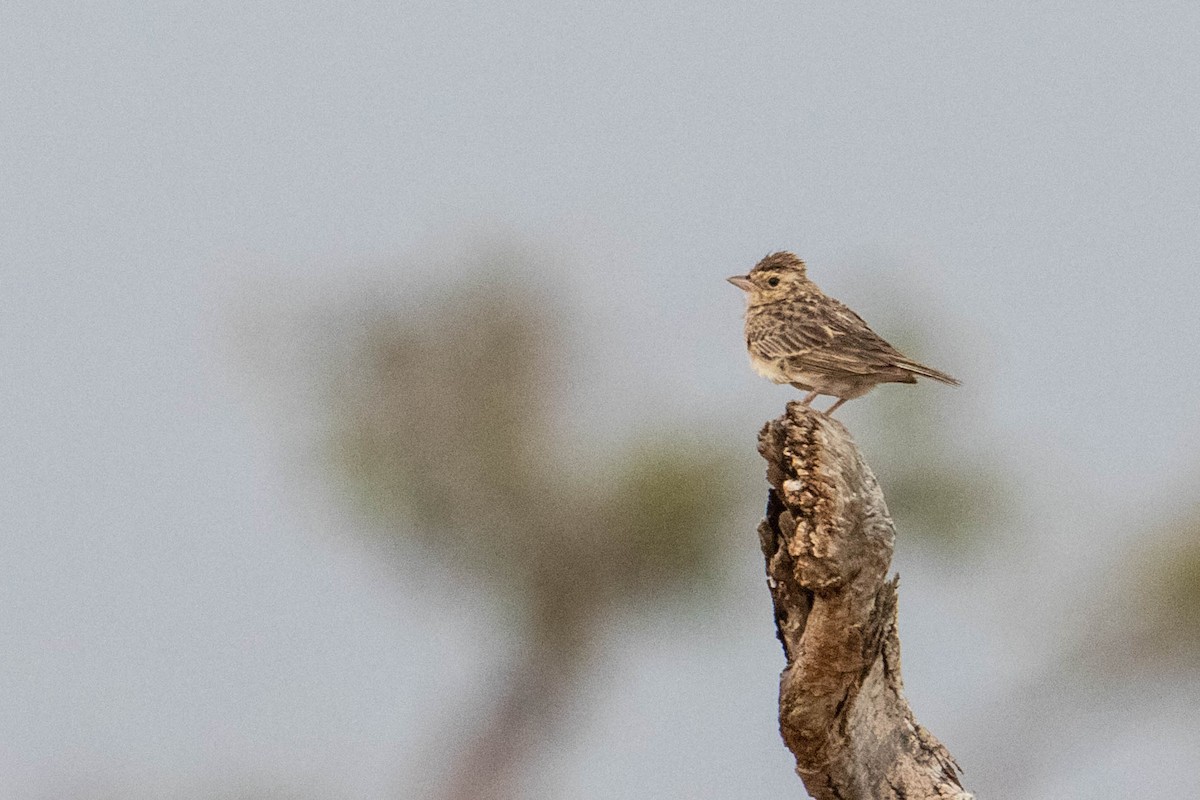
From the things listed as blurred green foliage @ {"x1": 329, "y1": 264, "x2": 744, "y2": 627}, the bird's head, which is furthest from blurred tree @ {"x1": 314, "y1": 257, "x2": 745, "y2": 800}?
the bird's head

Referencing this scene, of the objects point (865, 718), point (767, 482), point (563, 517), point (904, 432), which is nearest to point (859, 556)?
point (767, 482)

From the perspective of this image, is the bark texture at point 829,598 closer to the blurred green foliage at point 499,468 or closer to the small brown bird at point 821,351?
the small brown bird at point 821,351

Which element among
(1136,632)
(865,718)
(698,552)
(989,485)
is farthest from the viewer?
(698,552)

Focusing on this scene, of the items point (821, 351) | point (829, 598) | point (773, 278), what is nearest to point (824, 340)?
point (821, 351)

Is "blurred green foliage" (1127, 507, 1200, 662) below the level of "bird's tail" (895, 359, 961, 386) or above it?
below

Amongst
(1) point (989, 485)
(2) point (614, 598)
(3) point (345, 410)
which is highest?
(1) point (989, 485)

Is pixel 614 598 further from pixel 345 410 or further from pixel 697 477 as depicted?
pixel 345 410

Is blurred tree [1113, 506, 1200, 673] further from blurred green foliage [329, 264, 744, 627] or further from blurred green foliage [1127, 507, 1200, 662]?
blurred green foliage [329, 264, 744, 627]
